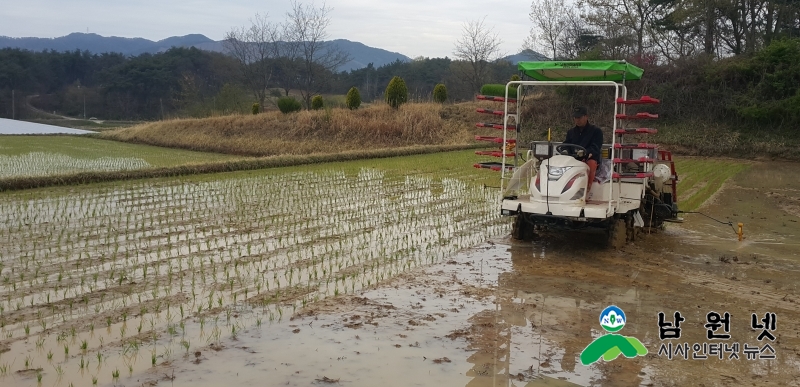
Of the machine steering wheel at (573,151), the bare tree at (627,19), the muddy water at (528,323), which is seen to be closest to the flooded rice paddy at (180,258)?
the muddy water at (528,323)

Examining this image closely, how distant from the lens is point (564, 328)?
502 centimetres

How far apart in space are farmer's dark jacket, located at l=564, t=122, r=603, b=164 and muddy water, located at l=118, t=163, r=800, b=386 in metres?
1.25

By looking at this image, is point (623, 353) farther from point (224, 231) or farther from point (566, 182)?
point (224, 231)

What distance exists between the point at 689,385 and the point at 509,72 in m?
52.0

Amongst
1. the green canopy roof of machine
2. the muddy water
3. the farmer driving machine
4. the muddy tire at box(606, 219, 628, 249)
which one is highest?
the green canopy roof of machine

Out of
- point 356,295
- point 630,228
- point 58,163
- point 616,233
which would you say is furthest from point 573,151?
point 58,163

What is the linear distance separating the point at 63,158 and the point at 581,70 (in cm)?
1624

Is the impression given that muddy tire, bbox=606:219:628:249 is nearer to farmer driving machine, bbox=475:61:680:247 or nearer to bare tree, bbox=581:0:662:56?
farmer driving machine, bbox=475:61:680:247

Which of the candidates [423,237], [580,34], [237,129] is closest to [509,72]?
[580,34]

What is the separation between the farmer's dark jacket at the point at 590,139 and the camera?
25.2 ft

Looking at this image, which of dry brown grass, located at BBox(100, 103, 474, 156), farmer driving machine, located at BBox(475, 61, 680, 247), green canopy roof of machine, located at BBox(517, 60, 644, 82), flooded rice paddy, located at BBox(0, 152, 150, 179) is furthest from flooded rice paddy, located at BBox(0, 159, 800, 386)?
dry brown grass, located at BBox(100, 103, 474, 156)

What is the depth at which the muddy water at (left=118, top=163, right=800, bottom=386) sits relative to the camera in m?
4.07

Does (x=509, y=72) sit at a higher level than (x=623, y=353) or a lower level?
higher

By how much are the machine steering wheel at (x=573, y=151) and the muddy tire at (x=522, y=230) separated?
3.38 ft
